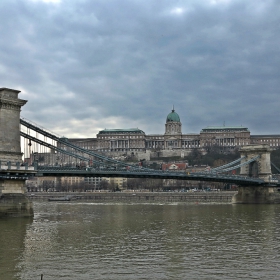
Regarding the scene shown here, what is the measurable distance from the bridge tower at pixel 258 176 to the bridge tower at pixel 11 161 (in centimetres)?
3696

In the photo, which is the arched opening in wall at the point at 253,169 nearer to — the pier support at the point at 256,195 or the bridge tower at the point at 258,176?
the bridge tower at the point at 258,176

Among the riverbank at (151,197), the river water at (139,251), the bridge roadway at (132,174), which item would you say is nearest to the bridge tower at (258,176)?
the bridge roadway at (132,174)

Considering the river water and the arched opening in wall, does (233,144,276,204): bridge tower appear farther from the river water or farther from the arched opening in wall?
the river water

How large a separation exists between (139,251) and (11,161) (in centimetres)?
1830

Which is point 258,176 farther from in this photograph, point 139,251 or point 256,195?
point 139,251

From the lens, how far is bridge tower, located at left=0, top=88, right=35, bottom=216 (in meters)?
36.5

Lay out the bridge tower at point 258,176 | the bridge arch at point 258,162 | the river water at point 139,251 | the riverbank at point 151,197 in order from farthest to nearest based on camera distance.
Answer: the riverbank at point 151,197 → the bridge arch at point 258,162 → the bridge tower at point 258,176 → the river water at point 139,251

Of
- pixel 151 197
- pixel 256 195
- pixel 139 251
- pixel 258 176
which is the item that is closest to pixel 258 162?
pixel 258 176

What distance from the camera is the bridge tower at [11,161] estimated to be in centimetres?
3653

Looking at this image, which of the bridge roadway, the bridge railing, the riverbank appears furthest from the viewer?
the riverbank

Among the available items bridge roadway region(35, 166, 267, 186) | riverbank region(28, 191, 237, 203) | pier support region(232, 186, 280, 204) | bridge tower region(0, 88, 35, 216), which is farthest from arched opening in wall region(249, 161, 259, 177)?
bridge tower region(0, 88, 35, 216)

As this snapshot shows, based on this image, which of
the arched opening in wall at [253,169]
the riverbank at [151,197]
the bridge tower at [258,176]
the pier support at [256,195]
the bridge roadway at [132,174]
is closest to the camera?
the bridge roadway at [132,174]

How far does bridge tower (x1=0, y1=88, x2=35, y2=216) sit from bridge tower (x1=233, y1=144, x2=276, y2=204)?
36955mm

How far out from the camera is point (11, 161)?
37.7 metres
